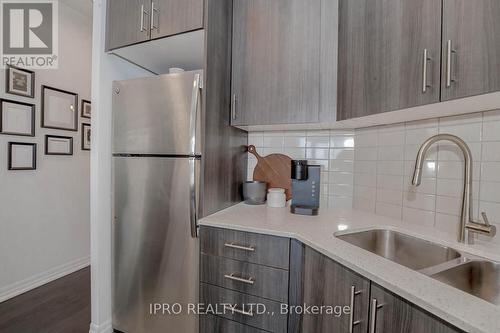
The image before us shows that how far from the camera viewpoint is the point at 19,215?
2.11 metres

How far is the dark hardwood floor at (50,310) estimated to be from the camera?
5.45 feet

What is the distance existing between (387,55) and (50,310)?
280 cm

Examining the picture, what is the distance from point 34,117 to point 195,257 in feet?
6.76

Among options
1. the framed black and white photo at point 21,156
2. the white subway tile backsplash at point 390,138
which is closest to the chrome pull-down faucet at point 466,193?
the white subway tile backsplash at point 390,138

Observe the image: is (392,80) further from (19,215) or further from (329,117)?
(19,215)

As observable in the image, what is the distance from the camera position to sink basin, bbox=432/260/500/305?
84cm

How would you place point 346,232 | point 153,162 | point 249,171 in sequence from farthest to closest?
point 249,171 → point 153,162 → point 346,232

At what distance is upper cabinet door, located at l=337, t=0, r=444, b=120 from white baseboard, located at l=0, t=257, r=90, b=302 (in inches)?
114

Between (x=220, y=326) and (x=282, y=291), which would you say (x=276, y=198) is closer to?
(x=282, y=291)

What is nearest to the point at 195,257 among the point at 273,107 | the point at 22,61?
the point at 273,107

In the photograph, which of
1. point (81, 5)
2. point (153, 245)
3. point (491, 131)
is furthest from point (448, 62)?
point (81, 5)

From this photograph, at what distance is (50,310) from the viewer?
1858mm

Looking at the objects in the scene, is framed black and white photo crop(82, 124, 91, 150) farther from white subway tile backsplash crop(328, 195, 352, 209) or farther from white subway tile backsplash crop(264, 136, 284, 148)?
white subway tile backsplash crop(328, 195, 352, 209)

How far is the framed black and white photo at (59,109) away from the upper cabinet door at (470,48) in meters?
2.97
